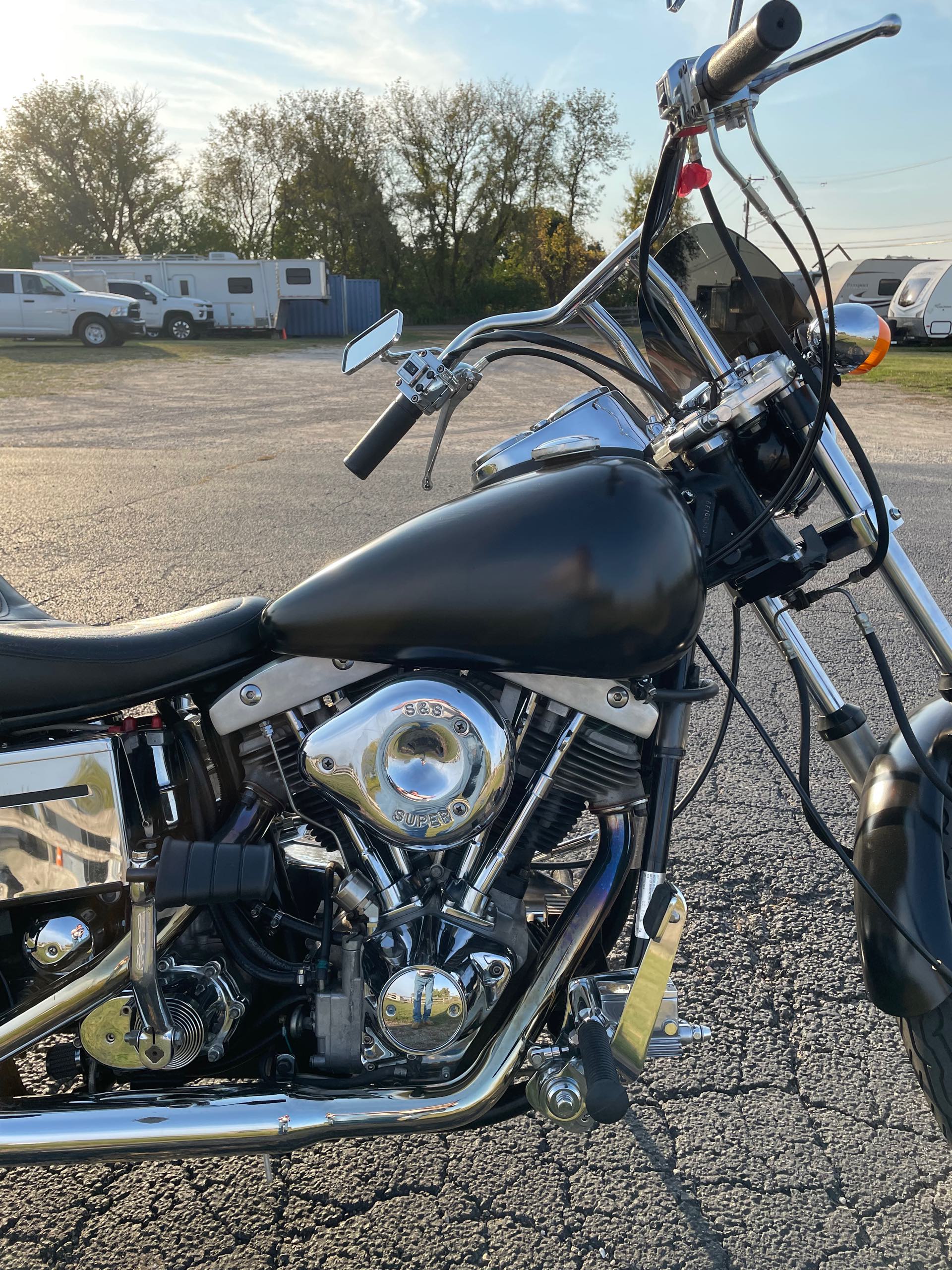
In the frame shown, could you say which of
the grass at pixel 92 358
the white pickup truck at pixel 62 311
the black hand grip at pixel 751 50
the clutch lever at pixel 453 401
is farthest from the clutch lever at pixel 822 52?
the white pickup truck at pixel 62 311

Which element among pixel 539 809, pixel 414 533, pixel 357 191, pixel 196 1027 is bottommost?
pixel 196 1027

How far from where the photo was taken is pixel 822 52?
1285mm

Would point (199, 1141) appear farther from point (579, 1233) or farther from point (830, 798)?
point (830, 798)

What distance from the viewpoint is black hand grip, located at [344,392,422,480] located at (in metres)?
1.81

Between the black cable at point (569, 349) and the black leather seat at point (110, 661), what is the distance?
0.70m

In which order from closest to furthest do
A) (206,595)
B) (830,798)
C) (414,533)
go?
(414,533) < (830,798) < (206,595)

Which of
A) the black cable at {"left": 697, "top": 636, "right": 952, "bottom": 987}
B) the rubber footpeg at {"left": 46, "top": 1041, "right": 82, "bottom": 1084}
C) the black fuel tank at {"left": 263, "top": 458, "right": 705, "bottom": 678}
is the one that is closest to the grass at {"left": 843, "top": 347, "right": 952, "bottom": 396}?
the black cable at {"left": 697, "top": 636, "right": 952, "bottom": 987}

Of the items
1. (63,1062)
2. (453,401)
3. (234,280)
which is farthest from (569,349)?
(234,280)

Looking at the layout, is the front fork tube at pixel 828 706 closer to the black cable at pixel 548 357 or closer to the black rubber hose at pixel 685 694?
the black rubber hose at pixel 685 694

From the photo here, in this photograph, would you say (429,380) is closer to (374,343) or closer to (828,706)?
(374,343)

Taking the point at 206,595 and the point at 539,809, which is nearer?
the point at 539,809

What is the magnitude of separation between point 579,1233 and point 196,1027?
→ 0.85 m

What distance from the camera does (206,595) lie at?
15.3ft

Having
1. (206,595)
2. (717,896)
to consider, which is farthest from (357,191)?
(717,896)
